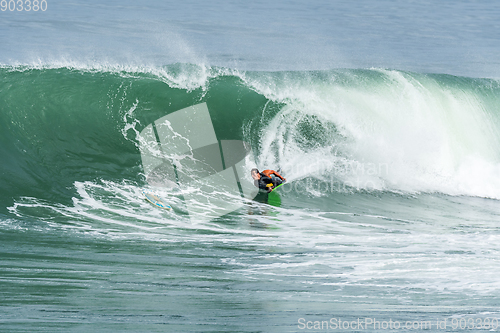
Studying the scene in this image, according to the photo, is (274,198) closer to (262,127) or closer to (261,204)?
(261,204)

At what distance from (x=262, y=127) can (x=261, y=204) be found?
118 inches

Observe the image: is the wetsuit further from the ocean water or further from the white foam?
the white foam

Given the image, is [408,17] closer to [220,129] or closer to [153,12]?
[153,12]

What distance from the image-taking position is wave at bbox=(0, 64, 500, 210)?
870cm

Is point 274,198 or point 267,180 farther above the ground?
point 267,180

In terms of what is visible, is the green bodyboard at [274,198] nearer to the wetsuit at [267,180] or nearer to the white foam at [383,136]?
the wetsuit at [267,180]

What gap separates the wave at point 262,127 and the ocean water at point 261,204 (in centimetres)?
5

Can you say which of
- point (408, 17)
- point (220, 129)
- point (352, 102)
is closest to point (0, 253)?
point (220, 129)

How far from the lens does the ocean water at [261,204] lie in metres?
4.31

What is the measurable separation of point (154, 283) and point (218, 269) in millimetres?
745

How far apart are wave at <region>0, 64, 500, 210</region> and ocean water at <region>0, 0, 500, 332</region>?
1.8 inches

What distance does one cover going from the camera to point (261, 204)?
7.82m

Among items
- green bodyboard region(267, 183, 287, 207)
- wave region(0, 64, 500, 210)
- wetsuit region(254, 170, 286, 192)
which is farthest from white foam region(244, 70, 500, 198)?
wetsuit region(254, 170, 286, 192)

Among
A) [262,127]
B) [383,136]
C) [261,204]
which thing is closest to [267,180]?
[261,204]
